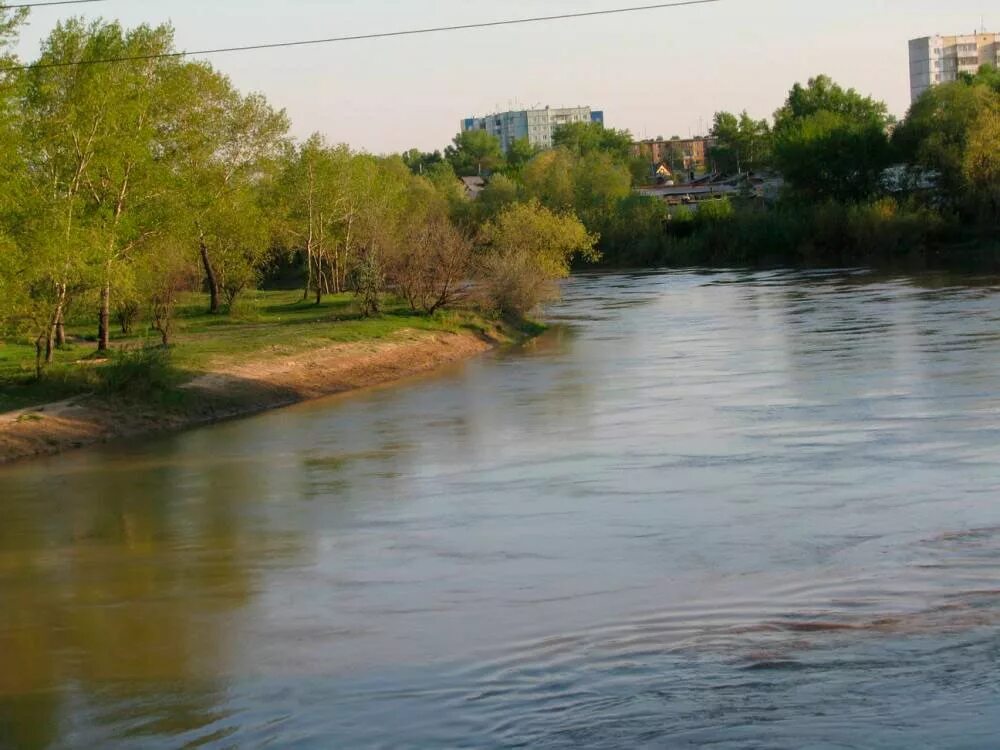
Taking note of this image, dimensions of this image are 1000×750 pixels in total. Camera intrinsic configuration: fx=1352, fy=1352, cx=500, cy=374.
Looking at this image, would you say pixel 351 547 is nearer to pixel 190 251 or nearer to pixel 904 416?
pixel 904 416

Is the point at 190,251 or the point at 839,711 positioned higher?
the point at 190,251

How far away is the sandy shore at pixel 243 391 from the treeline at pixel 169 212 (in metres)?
2.87

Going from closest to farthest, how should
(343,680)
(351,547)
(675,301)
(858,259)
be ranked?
1. (343,680)
2. (351,547)
3. (675,301)
4. (858,259)

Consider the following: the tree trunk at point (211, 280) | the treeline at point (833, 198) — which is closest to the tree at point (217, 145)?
the tree trunk at point (211, 280)

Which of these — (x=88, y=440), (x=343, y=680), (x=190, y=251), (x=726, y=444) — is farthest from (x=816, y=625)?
(x=190, y=251)

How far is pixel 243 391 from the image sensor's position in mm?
31625

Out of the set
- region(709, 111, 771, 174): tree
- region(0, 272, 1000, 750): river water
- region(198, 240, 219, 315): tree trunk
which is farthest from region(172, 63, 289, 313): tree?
region(709, 111, 771, 174): tree

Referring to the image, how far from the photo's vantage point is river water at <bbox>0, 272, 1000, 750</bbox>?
32.5ft

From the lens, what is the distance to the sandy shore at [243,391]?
26.0 metres

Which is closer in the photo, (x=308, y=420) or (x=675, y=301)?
(x=308, y=420)

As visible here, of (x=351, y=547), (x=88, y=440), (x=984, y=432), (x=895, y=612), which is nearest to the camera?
(x=895, y=612)

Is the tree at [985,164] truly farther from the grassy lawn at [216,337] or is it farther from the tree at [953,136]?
the grassy lawn at [216,337]

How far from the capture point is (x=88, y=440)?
2650cm

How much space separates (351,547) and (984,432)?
35.8 ft
